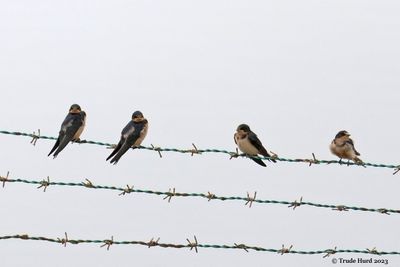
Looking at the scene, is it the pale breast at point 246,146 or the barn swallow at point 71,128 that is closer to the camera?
the barn swallow at point 71,128

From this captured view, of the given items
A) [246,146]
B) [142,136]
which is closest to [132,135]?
[142,136]

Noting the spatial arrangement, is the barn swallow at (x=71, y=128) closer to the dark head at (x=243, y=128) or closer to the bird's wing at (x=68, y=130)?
Answer: the bird's wing at (x=68, y=130)

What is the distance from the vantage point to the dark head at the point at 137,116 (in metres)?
10.6

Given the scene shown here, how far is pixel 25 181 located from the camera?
6676 mm

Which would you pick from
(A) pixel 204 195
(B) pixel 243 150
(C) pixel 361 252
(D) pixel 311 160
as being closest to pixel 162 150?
(A) pixel 204 195

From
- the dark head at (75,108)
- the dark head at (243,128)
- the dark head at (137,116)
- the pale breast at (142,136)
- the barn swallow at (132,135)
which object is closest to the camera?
the barn swallow at (132,135)

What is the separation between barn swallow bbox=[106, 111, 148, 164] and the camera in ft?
31.4

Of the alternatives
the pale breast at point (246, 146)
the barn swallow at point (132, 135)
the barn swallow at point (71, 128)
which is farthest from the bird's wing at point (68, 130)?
the pale breast at point (246, 146)

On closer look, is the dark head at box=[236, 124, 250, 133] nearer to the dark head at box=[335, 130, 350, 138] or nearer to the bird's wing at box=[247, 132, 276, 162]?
the bird's wing at box=[247, 132, 276, 162]

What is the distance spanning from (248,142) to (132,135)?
1.79m

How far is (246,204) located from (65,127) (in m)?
3.39

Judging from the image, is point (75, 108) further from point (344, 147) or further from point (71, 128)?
point (344, 147)

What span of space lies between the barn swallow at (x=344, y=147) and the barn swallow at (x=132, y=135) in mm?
2453

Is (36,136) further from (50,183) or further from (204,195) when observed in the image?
(204,195)
